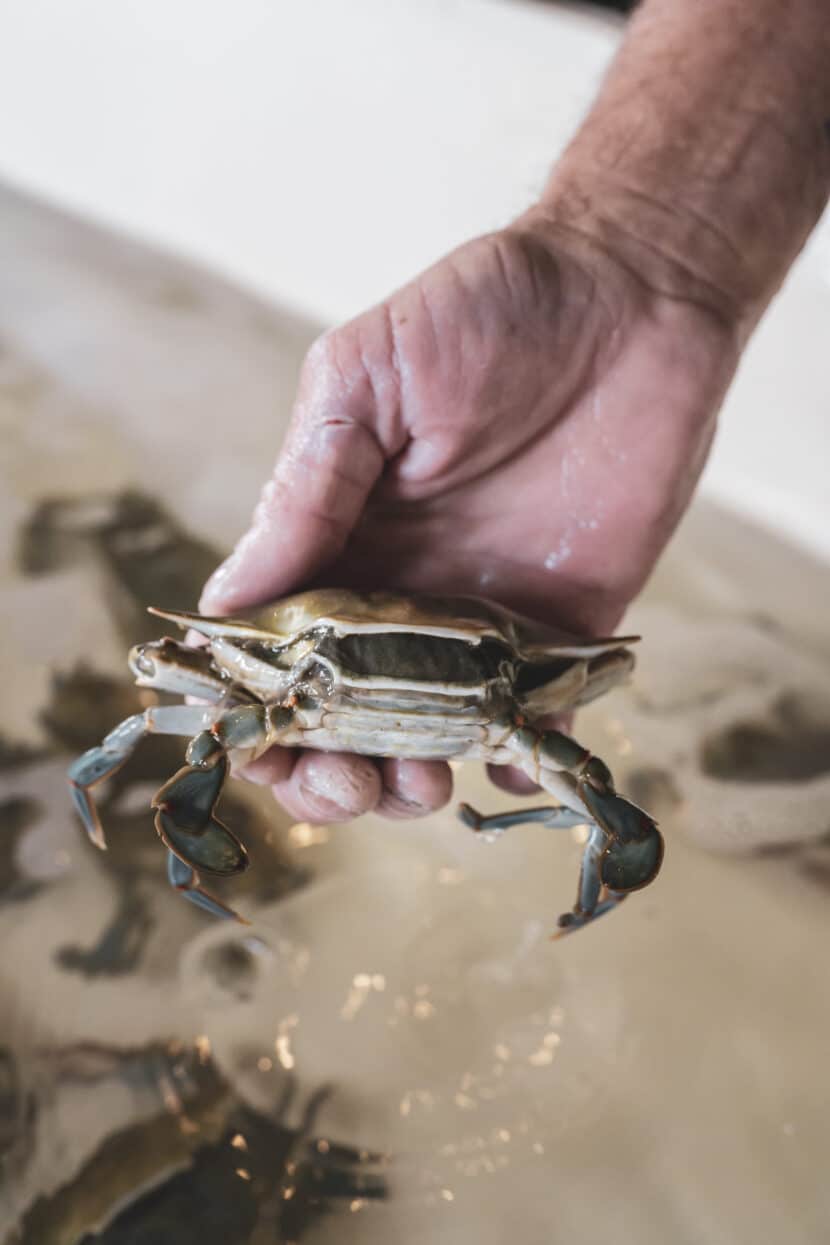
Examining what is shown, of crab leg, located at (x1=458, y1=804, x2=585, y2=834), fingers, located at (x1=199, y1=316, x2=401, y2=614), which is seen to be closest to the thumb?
fingers, located at (x1=199, y1=316, x2=401, y2=614)

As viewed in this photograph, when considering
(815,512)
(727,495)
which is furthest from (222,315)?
(815,512)

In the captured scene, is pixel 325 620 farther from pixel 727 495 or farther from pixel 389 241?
pixel 389 241

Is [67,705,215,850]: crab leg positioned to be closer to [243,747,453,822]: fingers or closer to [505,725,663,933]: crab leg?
[243,747,453,822]: fingers

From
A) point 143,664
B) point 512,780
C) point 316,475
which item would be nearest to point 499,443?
point 316,475

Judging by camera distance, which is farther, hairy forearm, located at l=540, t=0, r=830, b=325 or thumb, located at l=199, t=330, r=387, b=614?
hairy forearm, located at l=540, t=0, r=830, b=325

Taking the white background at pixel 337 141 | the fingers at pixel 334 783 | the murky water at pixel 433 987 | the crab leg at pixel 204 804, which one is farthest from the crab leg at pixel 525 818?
the white background at pixel 337 141

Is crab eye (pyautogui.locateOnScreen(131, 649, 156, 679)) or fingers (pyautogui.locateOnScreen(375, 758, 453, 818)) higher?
crab eye (pyautogui.locateOnScreen(131, 649, 156, 679))

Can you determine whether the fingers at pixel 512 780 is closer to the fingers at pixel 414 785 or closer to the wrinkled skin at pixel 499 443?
the wrinkled skin at pixel 499 443
